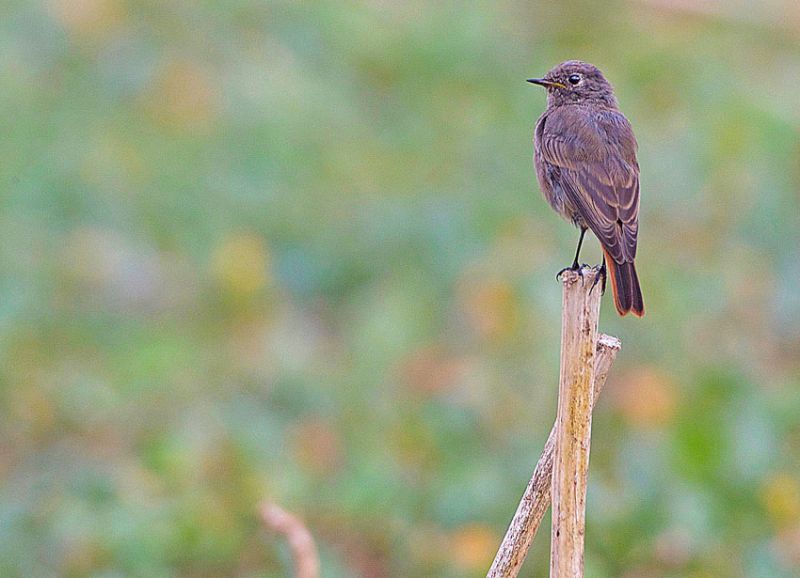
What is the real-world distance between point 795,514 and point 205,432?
7.94ft

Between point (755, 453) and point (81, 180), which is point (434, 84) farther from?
point (755, 453)

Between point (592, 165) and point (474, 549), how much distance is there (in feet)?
4.89

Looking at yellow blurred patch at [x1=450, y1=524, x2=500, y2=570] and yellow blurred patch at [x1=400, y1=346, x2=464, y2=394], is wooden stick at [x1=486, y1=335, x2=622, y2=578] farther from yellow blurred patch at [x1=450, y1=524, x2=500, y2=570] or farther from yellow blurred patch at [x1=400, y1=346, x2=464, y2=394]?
yellow blurred patch at [x1=400, y1=346, x2=464, y2=394]

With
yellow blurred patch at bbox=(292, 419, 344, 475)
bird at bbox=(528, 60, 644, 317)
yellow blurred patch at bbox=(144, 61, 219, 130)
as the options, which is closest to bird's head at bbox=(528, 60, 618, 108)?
bird at bbox=(528, 60, 644, 317)

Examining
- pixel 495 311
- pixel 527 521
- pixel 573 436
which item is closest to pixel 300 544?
pixel 527 521

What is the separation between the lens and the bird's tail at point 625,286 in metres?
4.90

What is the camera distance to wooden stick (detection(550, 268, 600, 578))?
3816 mm

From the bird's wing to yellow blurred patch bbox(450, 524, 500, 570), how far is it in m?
1.23

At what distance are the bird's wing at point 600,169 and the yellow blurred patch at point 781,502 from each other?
1320 mm

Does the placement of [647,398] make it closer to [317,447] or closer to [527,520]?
[317,447]

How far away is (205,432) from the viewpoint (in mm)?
6301

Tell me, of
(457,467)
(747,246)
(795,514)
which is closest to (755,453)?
(795,514)

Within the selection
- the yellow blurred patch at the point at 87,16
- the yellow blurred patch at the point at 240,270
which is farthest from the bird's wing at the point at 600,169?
the yellow blurred patch at the point at 87,16

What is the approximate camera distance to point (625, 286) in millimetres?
5066
